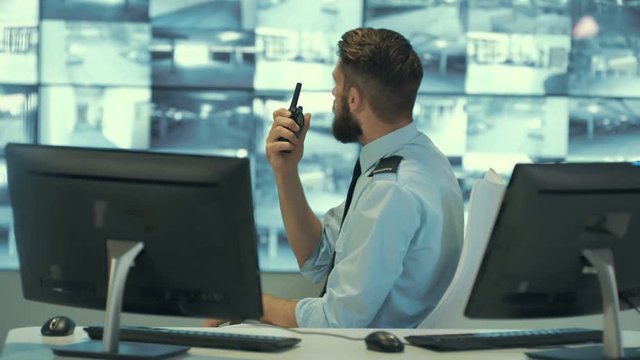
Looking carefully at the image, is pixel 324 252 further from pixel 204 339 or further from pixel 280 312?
pixel 204 339

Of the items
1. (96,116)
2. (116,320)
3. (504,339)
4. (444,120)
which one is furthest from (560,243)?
(96,116)

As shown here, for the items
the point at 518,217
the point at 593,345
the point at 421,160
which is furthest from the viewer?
the point at 421,160

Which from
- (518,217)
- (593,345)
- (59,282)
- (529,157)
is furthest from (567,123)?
(59,282)

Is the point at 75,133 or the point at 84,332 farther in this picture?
the point at 75,133

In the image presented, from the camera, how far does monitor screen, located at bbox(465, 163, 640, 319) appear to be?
190 centimetres

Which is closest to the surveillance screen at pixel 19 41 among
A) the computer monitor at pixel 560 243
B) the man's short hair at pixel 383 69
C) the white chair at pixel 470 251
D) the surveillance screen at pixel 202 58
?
the surveillance screen at pixel 202 58

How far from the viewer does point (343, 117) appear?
2.93 meters

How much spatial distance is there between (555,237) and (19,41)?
2.44 metres

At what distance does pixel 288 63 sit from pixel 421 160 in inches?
46.3

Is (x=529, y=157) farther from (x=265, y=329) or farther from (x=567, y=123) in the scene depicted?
(x=265, y=329)

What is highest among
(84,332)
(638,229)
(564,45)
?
(564,45)

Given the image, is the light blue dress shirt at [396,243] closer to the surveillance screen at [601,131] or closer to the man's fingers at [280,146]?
the man's fingers at [280,146]

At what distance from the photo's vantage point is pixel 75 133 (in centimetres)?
372

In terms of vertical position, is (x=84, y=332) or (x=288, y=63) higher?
(x=288, y=63)
